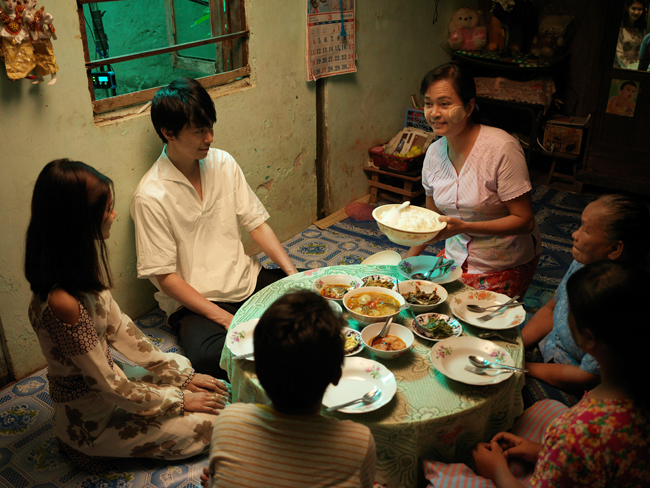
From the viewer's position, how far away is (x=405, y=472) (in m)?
1.58

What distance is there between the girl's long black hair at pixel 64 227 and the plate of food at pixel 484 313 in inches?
51.4

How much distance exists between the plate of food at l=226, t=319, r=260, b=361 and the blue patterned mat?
0.61 m

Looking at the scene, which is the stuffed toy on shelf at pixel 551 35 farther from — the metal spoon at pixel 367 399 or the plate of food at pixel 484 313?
the metal spoon at pixel 367 399

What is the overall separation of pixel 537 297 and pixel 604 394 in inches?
86.1

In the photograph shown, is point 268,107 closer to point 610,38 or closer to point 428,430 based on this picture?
point 428,430

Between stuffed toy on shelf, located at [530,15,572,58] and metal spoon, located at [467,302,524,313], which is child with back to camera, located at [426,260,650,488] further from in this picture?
stuffed toy on shelf, located at [530,15,572,58]

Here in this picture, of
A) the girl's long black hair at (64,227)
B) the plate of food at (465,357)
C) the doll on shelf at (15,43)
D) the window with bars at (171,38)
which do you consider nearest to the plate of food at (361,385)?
the plate of food at (465,357)

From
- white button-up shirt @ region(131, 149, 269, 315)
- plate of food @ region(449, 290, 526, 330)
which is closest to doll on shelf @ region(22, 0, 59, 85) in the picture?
white button-up shirt @ region(131, 149, 269, 315)

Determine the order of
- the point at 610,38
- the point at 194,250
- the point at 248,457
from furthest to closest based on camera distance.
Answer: the point at 610,38 → the point at 194,250 → the point at 248,457

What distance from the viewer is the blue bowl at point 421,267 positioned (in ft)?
7.41

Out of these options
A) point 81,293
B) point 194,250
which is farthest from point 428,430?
point 194,250

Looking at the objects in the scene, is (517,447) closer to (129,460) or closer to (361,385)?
(361,385)

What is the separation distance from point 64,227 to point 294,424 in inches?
38.6

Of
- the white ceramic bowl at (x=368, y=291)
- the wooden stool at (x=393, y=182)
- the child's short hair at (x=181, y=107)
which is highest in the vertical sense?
the child's short hair at (x=181, y=107)
